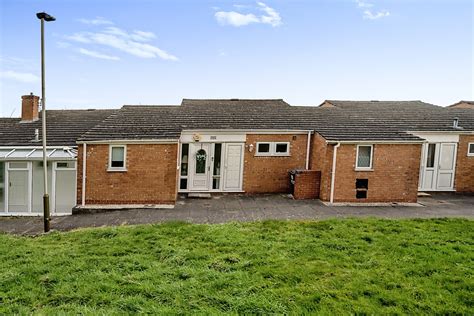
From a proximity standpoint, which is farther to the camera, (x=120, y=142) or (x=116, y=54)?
(x=116, y=54)

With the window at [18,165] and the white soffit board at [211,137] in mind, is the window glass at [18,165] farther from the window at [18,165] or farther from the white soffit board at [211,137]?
the white soffit board at [211,137]

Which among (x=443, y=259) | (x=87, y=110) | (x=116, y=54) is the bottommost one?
(x=443, y=259)

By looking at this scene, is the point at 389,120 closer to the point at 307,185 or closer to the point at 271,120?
the point at 271,120

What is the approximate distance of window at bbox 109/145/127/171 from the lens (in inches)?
544

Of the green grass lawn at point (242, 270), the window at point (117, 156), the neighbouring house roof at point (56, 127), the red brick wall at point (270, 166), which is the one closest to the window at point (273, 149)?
the red brick wall at point (270, 166)

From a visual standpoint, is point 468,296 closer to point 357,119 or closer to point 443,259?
point 443,259

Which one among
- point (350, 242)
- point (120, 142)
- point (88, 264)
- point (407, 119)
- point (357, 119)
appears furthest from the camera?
point (407, 119)

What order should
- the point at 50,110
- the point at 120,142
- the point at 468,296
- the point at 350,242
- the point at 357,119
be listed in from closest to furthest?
1. the point at 468,296
2. the point at 350,242
3. the point at 120,142
4. the point at 357,119
5. the point at 50,110

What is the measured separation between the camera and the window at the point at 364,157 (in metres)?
14.5

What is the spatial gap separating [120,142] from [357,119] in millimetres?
11754

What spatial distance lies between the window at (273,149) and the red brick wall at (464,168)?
8.90m

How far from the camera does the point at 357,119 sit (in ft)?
57.8

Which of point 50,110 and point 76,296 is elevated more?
point 50,110

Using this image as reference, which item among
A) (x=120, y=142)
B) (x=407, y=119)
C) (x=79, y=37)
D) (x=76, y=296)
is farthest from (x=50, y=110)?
(x=407, y=119)
